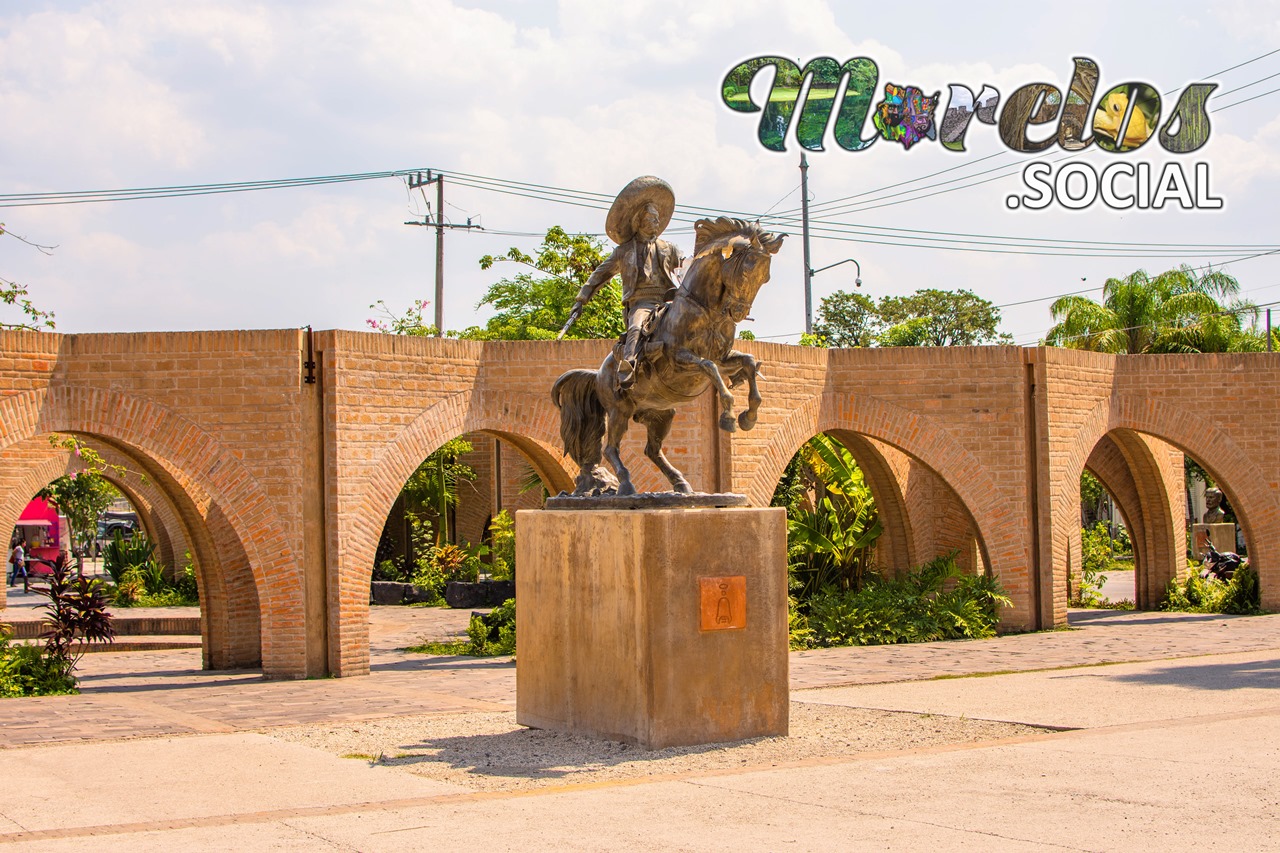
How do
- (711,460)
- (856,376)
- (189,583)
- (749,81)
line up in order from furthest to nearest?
(189,583) < (749,81) < (856,376) < (711,460)

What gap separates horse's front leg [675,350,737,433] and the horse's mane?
0.69 metres

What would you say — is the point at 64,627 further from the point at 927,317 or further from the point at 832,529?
the point at 927,317

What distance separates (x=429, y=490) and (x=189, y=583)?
4.95 m

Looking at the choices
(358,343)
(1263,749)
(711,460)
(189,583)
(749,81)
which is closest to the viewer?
(1263,749)

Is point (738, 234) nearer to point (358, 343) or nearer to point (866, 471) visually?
point (358, 343)

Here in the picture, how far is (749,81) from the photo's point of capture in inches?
910

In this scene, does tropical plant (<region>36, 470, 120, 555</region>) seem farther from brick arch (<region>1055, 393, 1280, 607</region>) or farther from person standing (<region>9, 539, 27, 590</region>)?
brick arch (<region>1055, 393, 1280, 607</region>)

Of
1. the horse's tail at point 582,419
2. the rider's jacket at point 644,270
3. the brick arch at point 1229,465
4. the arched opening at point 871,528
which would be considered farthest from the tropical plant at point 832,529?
the rider's jacket at point 644,270

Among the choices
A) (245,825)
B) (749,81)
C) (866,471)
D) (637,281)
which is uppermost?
(749,81)

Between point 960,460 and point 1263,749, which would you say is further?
point 960,460

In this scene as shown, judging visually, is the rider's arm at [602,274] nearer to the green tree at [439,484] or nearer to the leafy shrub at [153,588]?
the leafy shrub at [153,588]

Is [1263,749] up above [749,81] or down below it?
below

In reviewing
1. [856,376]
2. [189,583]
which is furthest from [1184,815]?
[189,583]

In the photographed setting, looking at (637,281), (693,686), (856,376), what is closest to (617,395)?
(637,281)
